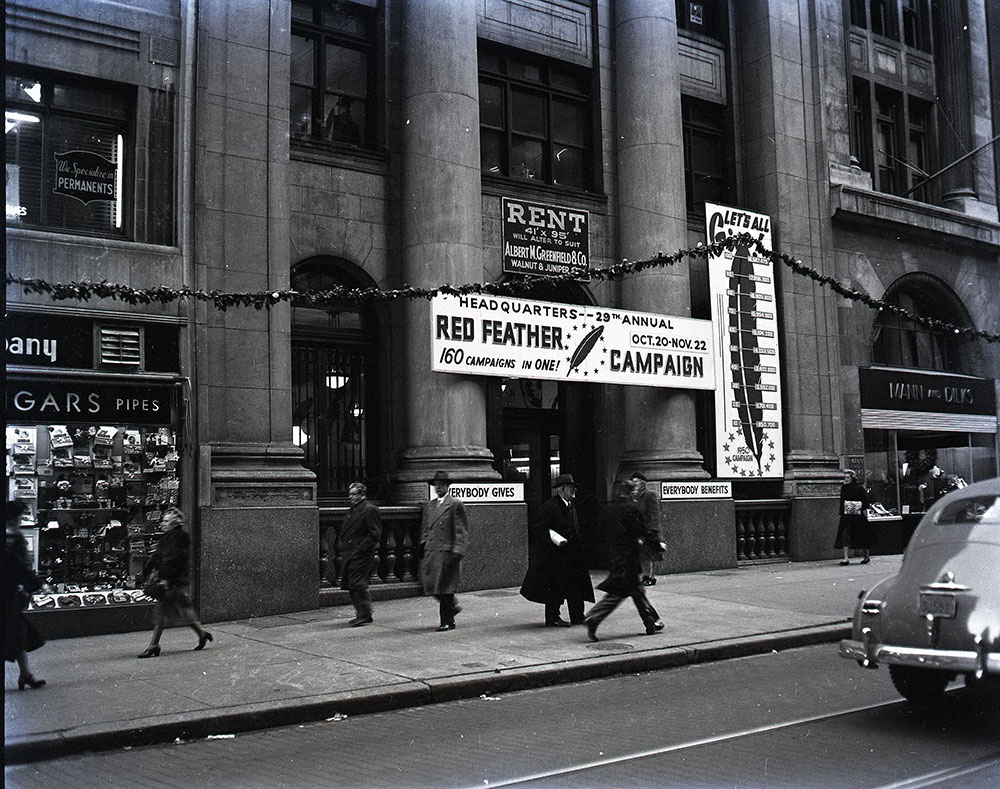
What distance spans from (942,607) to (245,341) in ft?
34.4

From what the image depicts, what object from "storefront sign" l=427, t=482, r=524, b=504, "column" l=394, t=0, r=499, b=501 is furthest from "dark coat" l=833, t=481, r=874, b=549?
"column" l=394, t=0, r=499, b=501

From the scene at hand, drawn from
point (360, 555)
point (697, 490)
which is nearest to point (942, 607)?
point (360, 555)

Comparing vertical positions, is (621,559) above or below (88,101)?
below

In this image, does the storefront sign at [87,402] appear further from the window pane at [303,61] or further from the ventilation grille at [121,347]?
the window pane at [303,61]

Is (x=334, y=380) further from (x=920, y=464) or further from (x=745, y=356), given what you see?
(x=920, y=464)

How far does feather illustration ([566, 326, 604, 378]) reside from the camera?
18047 millimetres

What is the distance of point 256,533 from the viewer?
47.3 feet

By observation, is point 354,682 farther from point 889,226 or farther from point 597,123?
point 889,226

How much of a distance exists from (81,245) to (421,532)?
659 centimetres

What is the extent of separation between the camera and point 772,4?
72.9 feet

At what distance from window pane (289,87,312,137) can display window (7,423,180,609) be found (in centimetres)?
586

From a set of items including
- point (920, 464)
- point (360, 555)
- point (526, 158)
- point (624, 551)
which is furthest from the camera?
point (920, 464)

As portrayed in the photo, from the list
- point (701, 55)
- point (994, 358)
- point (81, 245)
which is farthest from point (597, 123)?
point (994, 358)

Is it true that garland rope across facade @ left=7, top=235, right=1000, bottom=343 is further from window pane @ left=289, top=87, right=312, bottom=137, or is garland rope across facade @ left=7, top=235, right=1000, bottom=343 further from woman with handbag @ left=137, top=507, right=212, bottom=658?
woman with handbag @ left=137, top=507, right=212, bottom=658
